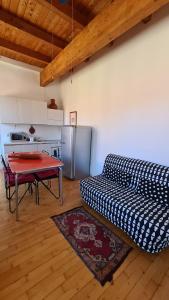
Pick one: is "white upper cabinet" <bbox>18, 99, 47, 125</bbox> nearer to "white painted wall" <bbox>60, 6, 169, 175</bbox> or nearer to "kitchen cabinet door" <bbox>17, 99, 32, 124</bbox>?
"kitchen cabinet door" <bbox>17, 99, 32, 124</bbox>

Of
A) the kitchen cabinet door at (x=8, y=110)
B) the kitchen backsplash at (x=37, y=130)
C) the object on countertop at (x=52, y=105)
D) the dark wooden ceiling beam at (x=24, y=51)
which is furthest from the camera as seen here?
the object on countertop at (x=52, y=105)

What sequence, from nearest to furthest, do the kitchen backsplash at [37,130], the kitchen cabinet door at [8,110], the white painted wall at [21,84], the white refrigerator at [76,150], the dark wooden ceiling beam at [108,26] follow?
1. the dark wooden ceiling beam at [108,26]
2. the white refrigerator at [76,150]
3. the kitchen cabinet door at [8,110]
4. the white painted wall at [21,84]
5. the kitchen backsplash at [37,130]

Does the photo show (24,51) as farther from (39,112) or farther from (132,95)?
(132,95)

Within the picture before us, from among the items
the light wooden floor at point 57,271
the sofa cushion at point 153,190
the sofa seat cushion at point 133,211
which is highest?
the sofa cushion at point 153,190

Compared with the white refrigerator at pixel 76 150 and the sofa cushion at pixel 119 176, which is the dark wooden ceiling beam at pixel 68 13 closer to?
the white refrigerator at pixel 76 150

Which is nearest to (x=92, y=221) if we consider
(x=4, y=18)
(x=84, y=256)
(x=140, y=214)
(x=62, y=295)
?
(x=84, y=256)

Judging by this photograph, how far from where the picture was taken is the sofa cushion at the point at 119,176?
229cm

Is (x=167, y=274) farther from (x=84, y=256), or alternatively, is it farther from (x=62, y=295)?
(x=62, y=295)

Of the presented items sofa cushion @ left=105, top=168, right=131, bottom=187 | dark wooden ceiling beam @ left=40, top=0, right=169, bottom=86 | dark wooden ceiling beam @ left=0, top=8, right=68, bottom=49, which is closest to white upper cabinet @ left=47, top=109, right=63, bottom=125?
dark wooden ceiling beam @ left=40, top=0, right=169, bottom=86

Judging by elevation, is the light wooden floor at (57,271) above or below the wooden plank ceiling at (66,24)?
below

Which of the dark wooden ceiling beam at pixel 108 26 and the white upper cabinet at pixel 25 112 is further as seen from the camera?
the white upper cabinet at pixel 25 112

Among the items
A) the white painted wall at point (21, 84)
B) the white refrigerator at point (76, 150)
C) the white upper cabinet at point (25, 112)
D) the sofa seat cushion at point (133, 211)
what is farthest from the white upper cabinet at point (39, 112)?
the sofa seat cushion at point (133, 211)

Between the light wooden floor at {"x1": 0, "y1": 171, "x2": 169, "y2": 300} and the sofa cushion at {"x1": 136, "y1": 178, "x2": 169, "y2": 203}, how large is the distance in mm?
575

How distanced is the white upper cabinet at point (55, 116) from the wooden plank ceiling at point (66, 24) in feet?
4.59
